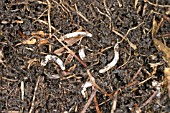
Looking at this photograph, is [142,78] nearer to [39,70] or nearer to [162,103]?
[162,103]

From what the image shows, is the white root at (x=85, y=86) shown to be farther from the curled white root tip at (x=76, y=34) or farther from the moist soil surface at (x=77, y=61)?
the curled white root tip at (x=76, y=34)

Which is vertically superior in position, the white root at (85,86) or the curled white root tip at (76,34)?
the curled white root tip at (76,34)

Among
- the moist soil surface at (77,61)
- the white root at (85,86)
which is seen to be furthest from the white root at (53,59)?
the white root at (85,86)

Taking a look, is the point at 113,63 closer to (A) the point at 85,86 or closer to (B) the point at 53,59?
(A) the point at 85,86

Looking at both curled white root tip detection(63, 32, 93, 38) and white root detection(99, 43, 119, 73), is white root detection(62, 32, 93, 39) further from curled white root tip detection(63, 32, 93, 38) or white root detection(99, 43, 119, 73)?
white root detection(99, 43, 119, 73)

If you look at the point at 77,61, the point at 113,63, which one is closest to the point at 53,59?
the point at 77,61

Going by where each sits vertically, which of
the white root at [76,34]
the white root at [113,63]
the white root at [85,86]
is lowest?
the white root at [85,86]

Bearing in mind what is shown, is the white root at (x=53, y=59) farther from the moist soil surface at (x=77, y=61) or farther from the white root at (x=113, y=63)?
the white root at (x=113, y=63)

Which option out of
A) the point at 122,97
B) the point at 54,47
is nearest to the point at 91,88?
the point at 122,97
